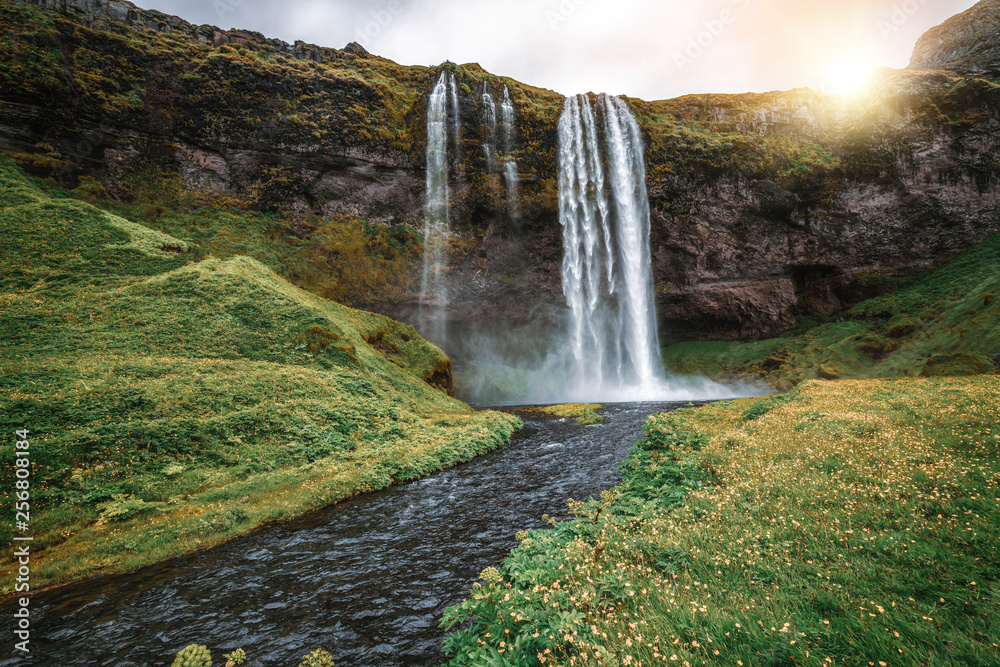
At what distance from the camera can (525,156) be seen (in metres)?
41.2

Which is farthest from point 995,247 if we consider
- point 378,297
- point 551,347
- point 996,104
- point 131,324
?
point 131,324

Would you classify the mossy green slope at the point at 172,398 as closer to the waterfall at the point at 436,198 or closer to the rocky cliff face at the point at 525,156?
the rocky cliff face at the point at 525,156

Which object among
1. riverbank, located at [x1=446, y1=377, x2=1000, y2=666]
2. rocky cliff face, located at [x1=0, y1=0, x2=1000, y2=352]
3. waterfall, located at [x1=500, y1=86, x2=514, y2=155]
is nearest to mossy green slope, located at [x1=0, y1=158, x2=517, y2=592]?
riverbank, located at [x1=446, y1=377, x2=1000, y2=666]

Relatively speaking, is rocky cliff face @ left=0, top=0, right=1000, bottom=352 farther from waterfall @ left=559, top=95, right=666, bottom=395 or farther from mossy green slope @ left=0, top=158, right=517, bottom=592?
mossy green slope @ left=0, top=158, right=517, bottom=592

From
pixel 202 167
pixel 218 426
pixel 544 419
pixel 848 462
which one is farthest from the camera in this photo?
pixel 202 167

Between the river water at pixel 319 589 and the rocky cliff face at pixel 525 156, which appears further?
the rocky cliff face at pixel 525 156

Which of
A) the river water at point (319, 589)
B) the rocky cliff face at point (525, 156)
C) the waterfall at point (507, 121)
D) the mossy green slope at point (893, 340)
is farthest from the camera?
the waterfall at point (507, 121)

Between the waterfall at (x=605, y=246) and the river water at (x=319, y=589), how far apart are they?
117 ft

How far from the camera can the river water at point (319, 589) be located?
5.70 m

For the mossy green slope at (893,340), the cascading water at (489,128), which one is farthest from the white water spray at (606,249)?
the mossy green slope at (893,340)

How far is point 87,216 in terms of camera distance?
22.9 metres

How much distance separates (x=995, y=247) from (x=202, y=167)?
256 ft

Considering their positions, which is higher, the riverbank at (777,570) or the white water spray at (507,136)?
the white water spray at (507,136)

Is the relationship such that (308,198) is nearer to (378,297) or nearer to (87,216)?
(378,297)
